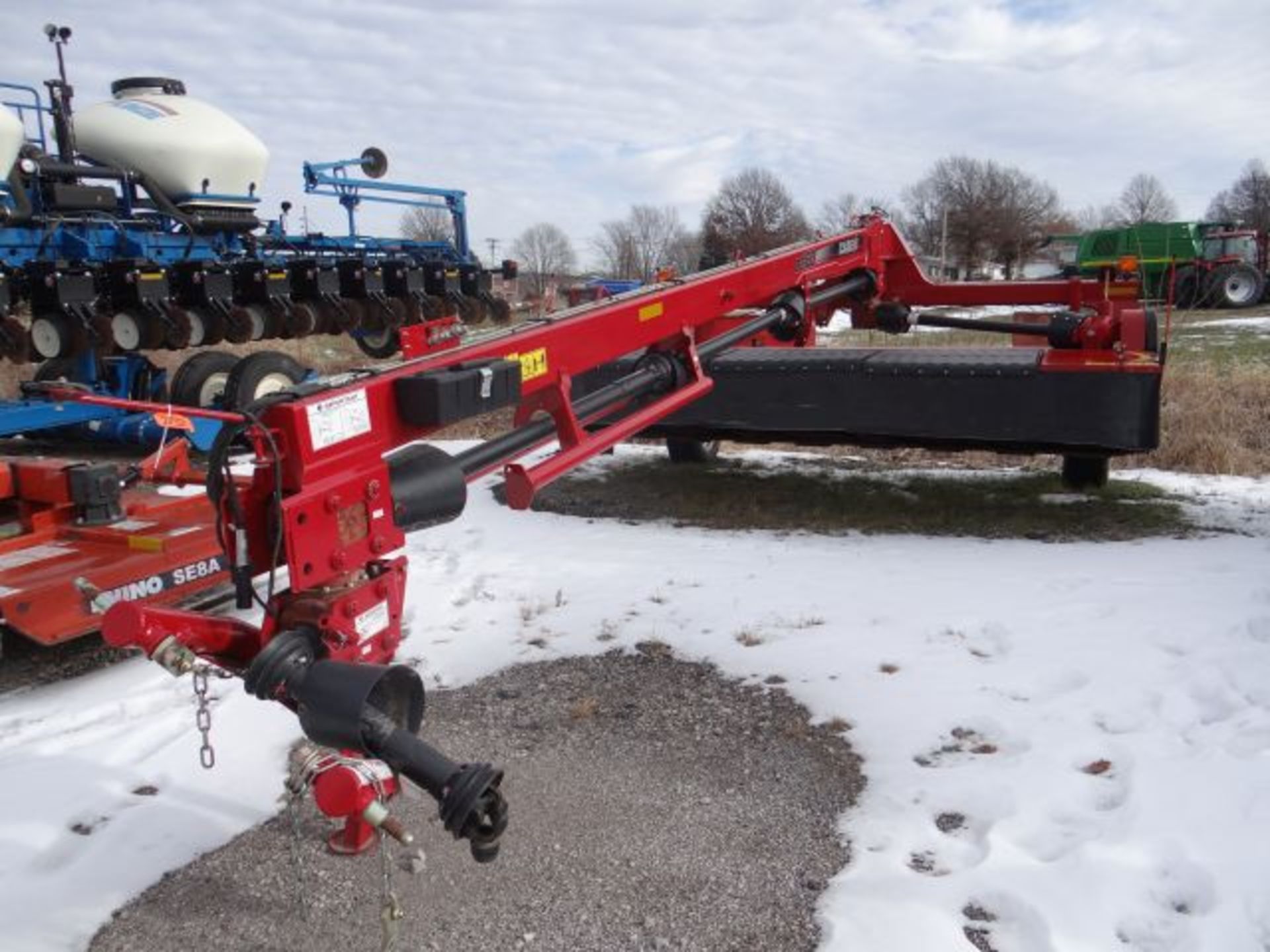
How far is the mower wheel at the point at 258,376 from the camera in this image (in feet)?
30.8

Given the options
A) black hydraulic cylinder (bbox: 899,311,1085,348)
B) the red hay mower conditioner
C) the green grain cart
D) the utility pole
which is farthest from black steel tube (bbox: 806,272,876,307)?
the utility pole

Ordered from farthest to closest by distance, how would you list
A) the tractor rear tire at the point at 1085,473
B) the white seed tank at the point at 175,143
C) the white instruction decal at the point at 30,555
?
1. the white seed tank at the point at 175,143
2. the tractor rear tire at the point at 1085,473
3. the white instruction decal at the point at 30,555

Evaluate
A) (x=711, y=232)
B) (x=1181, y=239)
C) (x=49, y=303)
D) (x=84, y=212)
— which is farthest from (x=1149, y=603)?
(x=711, y=232)

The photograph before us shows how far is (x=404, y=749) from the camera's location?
2.13 metres

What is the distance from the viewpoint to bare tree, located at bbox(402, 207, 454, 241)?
53.3 ft

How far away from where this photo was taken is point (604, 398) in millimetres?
3648

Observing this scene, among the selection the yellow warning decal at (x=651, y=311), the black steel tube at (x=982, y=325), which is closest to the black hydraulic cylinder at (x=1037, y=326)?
the black steel tube at (x=982, y=325)

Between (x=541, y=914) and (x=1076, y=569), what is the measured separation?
11.0 feet

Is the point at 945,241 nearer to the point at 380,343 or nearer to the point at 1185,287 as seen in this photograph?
the point at 1185,287

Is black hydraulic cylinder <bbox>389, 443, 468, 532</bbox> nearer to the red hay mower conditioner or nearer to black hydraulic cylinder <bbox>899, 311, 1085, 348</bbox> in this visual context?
the red hay mower conditioner

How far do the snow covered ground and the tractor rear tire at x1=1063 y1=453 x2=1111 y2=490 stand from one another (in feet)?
3.15

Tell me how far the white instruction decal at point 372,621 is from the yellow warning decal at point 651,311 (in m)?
1.59

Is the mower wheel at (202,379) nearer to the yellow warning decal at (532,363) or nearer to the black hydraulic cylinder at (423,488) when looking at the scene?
the yellow warning decal at (532,363)

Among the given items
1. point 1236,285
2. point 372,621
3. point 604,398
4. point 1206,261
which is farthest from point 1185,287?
point 372,621
